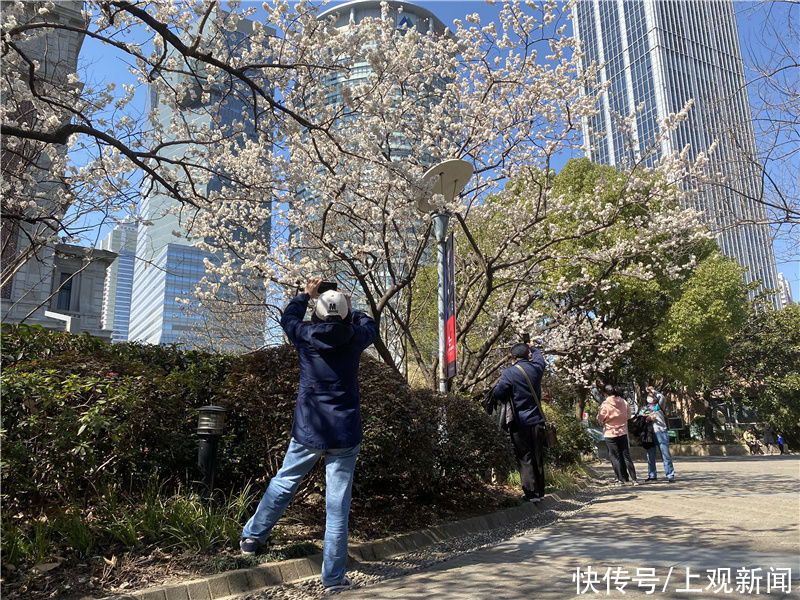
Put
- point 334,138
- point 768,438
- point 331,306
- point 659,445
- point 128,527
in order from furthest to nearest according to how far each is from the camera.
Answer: point 768,438 → point 659,445 → point 334,138 → point 331,306 → point 128,527

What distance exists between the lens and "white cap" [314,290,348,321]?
11.6 feet

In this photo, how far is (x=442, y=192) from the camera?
7332mm

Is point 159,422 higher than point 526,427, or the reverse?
point 159,422

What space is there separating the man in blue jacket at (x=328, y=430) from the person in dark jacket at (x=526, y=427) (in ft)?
10.7

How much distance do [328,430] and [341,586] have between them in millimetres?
934

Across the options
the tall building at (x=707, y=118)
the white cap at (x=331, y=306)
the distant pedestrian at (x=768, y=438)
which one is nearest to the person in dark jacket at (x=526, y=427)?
the white cap at (x=331, y=306)

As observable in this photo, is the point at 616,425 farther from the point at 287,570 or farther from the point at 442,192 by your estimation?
the point at 287,570

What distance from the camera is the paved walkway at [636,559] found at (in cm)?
297

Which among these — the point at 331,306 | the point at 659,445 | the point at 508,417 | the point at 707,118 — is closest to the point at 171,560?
the point at 331,306

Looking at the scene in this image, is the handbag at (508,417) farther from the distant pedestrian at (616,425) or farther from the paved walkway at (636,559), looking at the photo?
the distant pedestrian at (616,425)

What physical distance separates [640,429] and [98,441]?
31.0 feet

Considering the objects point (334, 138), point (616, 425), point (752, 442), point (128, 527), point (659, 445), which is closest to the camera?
point (128, 527)

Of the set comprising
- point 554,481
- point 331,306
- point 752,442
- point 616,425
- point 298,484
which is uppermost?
point 331,306

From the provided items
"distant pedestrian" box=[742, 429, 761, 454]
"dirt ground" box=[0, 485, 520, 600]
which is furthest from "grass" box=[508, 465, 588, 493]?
"distant pedestrian" box=[742, 429, 761, 454]
